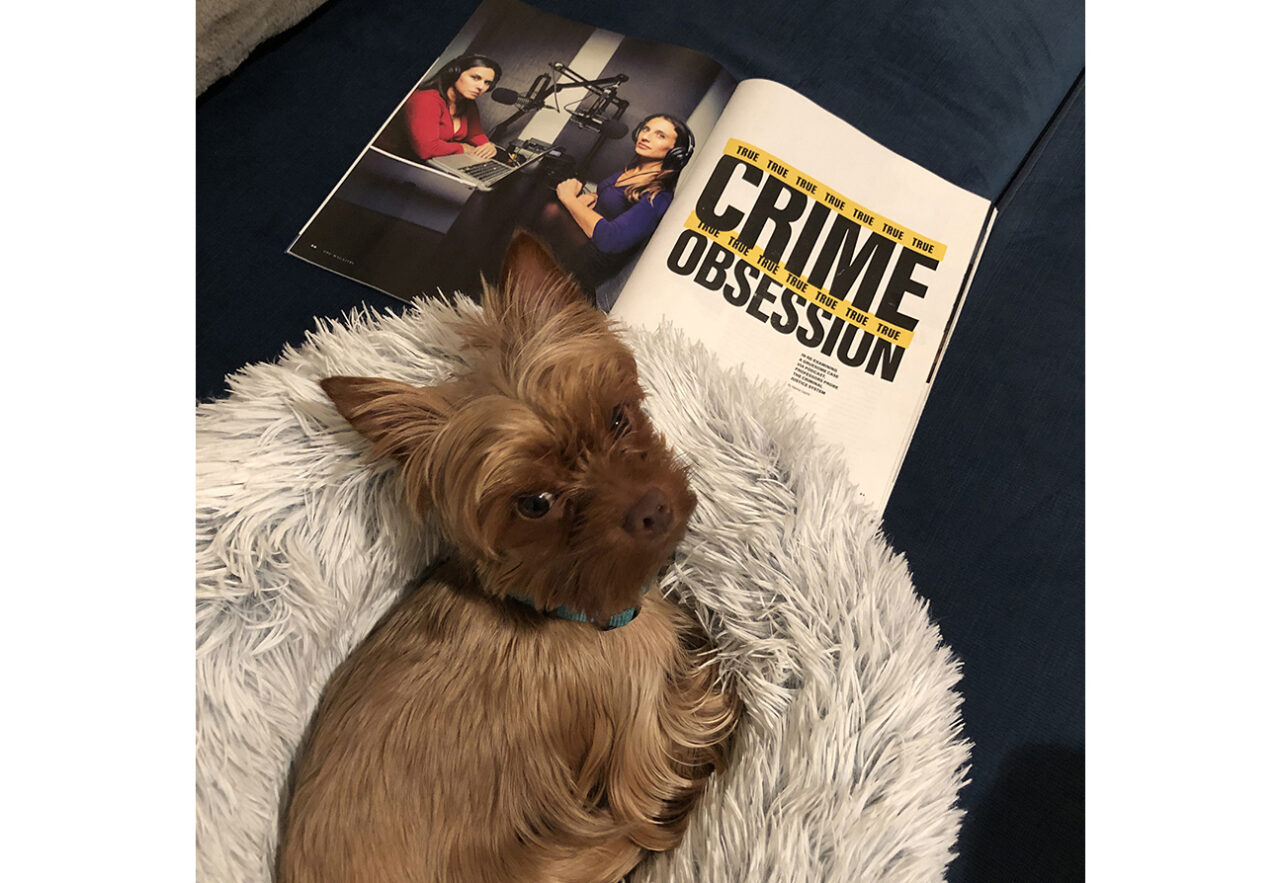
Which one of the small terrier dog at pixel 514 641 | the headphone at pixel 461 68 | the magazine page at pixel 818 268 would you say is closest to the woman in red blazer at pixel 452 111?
the headphone at pixel 461 68

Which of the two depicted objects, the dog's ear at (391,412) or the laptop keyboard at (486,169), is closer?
the dog's ear at (391,412)

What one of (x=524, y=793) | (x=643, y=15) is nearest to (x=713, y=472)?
(x=524, y=793)

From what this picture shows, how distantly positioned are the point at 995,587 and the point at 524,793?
0.79 metres

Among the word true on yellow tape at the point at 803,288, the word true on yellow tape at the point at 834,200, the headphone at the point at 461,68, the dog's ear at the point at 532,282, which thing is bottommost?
the dog's ear at the point at 532,282

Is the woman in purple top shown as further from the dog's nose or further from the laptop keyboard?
the dog's nose

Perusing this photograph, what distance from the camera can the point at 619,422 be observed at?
0.88m

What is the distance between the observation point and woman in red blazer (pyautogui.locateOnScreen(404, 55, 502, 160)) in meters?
1.46

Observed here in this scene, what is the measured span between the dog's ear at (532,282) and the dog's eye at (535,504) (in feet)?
0.75

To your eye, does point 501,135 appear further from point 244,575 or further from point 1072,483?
point 1072,483

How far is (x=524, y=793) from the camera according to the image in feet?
3.09

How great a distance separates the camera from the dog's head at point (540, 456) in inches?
32.2

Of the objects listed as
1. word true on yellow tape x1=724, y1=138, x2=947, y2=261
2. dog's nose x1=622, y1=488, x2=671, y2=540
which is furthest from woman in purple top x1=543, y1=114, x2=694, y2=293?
dog's nose x1=622, y1=488, x2=671, y2=540

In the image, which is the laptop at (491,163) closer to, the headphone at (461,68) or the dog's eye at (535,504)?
the headphone at (461,68)

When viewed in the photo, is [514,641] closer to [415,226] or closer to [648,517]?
[648,517]
